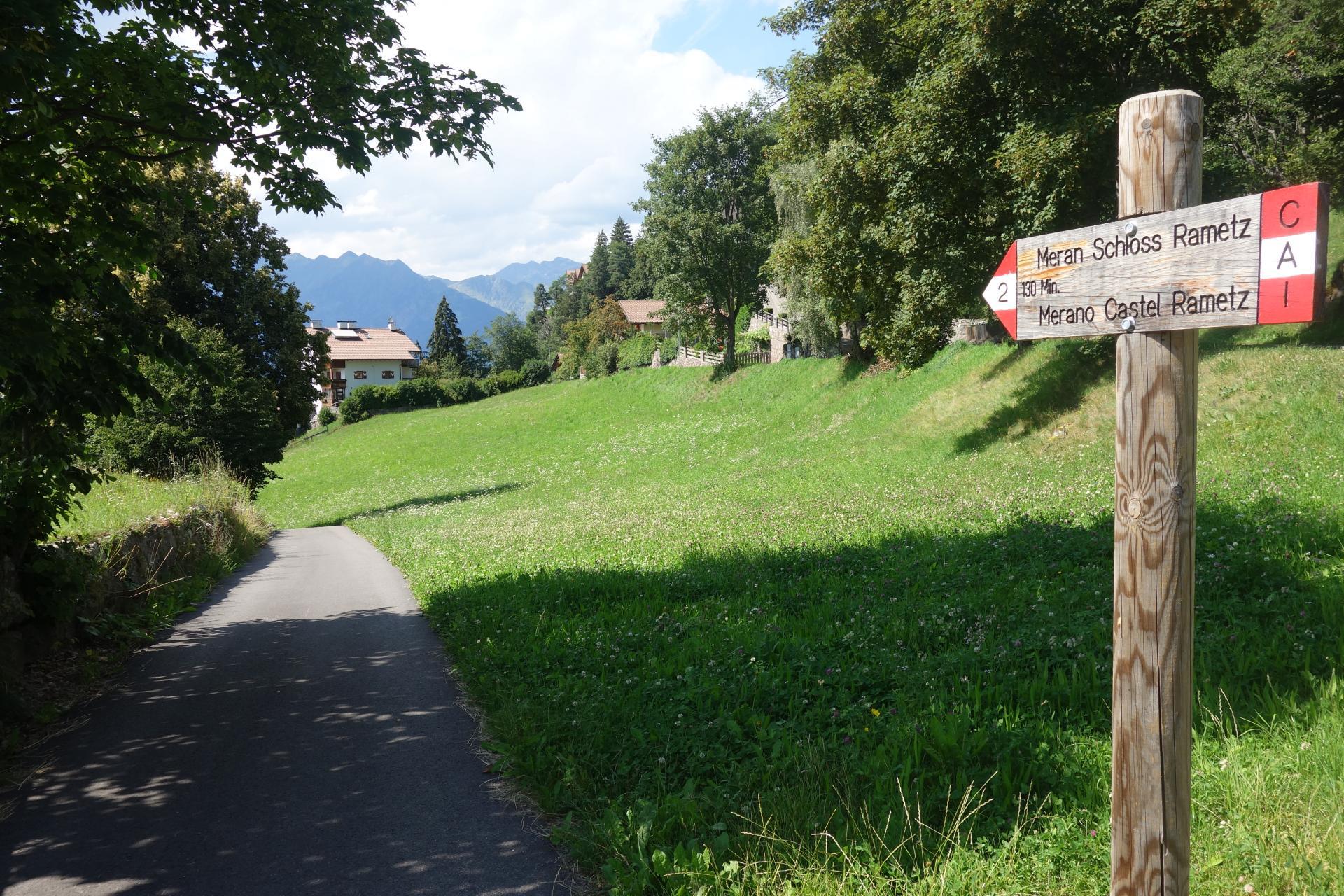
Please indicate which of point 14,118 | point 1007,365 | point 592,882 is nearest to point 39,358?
point 14,118

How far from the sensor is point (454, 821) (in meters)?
4.66

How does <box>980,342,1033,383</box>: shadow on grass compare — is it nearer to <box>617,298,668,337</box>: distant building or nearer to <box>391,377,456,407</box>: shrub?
<box>391,377,456,407</box>: shrub

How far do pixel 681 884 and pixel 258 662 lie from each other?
6288mm

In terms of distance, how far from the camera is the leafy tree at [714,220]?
41.8 metres

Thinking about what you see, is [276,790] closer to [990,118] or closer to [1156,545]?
[1156,545]

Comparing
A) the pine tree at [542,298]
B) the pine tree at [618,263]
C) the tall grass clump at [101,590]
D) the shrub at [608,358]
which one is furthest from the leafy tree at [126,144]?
the pine tree at [542,298]

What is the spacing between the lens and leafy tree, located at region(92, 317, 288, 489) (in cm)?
2111

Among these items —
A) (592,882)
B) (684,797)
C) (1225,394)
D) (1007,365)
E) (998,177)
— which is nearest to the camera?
(592,882)

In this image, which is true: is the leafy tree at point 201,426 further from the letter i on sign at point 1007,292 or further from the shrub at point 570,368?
the shrub at point 570,368

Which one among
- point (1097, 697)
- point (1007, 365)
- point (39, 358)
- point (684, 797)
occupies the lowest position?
point (684, 797)

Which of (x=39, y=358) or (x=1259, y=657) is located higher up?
(x=39, y=358)

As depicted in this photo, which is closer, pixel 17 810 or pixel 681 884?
pixel 681 884

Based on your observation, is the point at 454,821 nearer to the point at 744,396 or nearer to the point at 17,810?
the point at 17,810

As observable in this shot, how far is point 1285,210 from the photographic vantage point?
238 cm
